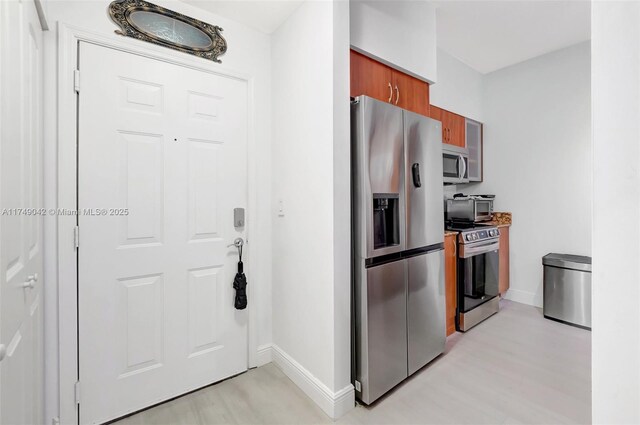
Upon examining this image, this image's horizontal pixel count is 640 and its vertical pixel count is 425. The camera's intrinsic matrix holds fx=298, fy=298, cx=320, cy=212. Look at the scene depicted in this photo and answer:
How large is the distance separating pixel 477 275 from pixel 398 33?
90.9 inches

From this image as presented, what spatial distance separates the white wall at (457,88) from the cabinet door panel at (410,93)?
0.79 meters

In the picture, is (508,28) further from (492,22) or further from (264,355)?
(264,355)

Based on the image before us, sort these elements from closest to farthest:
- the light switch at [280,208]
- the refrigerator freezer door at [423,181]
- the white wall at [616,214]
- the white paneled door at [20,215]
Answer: the white wall at [616,214]
the white paneled door at [20,215]
the refrigerator freezer door at [423,181]
the light switch at [280,208]

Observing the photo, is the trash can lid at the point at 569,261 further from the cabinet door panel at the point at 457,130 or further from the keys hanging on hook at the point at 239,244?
the keys hanging on hook at the point at 239,244

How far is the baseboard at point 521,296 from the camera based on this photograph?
11.4ft

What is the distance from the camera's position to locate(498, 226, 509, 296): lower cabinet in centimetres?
353

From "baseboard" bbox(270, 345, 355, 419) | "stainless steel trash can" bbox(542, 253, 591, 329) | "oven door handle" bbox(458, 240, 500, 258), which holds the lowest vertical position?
"baseboard" bbox(270, 345, 355, 419)

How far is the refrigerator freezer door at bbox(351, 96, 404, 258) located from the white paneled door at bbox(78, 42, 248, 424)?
84 cm

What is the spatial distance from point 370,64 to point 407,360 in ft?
6.63

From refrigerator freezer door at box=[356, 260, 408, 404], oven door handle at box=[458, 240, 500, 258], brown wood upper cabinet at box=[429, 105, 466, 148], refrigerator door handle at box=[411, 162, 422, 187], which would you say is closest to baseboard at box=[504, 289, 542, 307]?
oven door handle at box=[458, 240, 500, 258]

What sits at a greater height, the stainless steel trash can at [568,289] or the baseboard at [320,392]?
the stainless steel trash can at [568,289]

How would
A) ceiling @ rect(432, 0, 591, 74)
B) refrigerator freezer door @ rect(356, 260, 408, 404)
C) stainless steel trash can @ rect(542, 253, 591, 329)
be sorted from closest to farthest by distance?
refrigerator freezer door @ rect(356, 260, 408, 404) < ceiling @ rect(432, 0, 591, 74) < stainless steel trash can @ rect(542, 253, 591, 329)

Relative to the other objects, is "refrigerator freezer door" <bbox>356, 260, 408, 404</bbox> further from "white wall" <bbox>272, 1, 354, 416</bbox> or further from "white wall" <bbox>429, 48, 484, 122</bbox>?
"white wall" <bbox>429, 48, 484, 122</bbox>

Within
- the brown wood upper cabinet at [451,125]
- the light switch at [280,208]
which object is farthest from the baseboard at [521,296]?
the light switch at [280,208]
